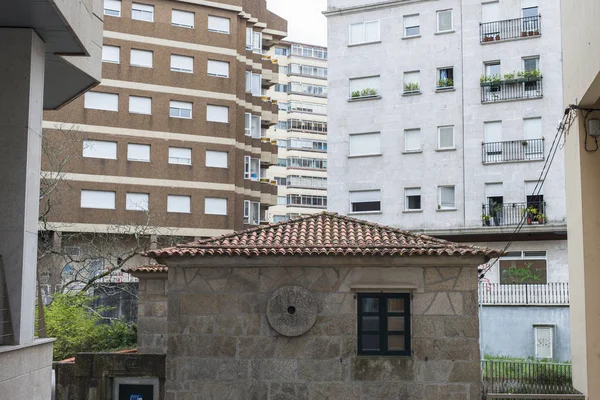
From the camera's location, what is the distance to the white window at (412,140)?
4172cm

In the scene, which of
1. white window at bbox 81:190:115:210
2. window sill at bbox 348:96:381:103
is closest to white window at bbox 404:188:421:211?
window sill at bbox 348:96:381:103

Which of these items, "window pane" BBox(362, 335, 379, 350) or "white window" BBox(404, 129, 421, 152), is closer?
"window pane" BBox(362, 335, 379, 350)

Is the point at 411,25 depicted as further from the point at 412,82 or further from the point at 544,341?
the point at 544,341

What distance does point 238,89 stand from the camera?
50844 millimetres

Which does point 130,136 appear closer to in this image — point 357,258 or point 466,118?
point 466,118

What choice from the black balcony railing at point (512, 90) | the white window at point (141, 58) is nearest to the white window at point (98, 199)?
the white window at point (141, 58)

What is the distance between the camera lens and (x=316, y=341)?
17.9 m

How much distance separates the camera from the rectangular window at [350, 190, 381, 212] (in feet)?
139

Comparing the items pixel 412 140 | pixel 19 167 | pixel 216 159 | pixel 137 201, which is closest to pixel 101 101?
pixel 137 201

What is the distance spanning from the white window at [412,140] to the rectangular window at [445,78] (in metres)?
2.29

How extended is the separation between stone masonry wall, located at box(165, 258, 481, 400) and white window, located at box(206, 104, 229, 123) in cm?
3121

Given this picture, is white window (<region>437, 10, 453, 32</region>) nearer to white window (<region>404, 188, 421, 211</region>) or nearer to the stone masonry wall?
white window (<region>404, 188, 421, 211</region>)

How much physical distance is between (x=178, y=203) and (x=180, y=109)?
495 centimetres

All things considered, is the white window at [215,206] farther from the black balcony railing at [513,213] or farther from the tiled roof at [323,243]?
the tiled roof at [323,243]
